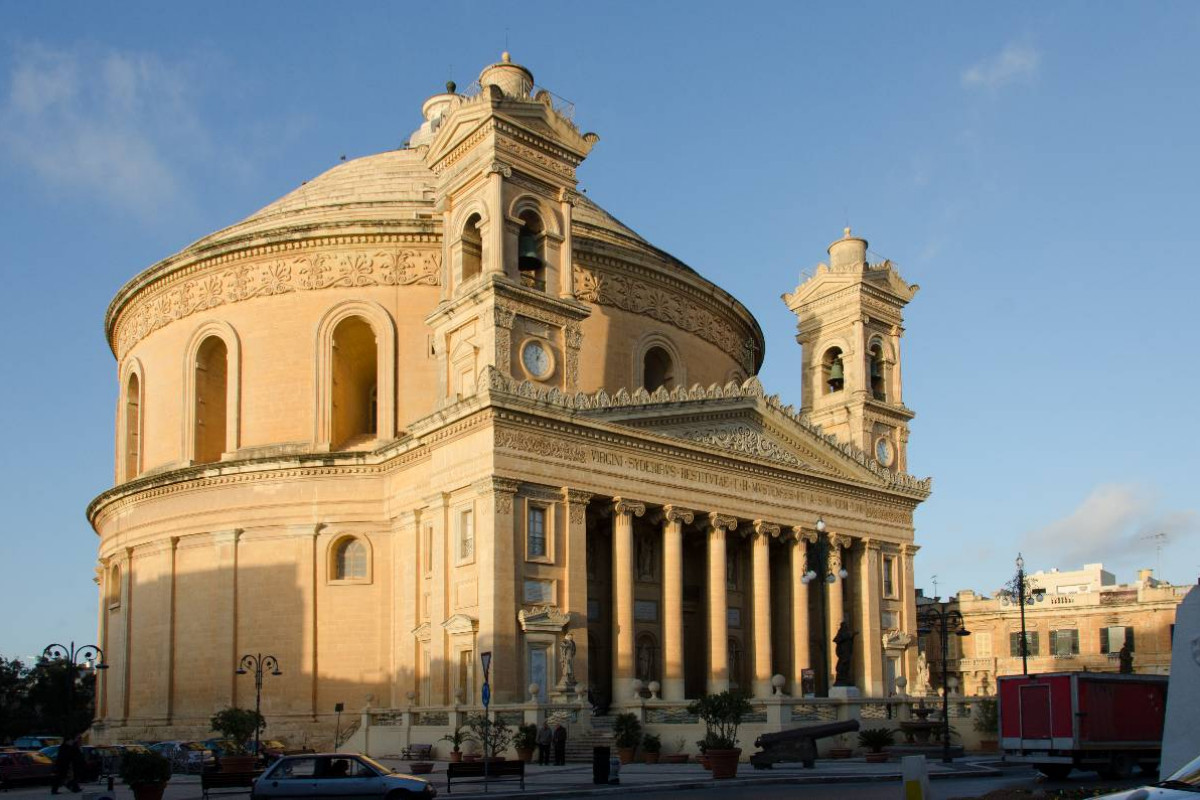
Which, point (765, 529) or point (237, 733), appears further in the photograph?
point (765, 529)

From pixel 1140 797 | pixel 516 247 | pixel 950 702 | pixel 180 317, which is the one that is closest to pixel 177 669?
pixel 180 317

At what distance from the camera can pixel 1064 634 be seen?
240 ft

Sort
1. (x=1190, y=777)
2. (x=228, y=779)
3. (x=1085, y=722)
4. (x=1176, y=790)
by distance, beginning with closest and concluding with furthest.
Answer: (x=1176, y=790)
(x=1190, y=777)
(x=228, y=779)
(x=1085, y=722)

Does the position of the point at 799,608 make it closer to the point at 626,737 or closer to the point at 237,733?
the point at 626,737

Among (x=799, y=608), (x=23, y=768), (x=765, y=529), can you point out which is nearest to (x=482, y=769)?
(x=23, y=768)

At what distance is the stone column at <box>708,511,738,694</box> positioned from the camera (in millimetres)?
41031

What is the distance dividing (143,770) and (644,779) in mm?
10324

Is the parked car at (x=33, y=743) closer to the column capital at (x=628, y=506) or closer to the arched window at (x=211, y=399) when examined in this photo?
Answer: the arched window at (x=211, y=399)

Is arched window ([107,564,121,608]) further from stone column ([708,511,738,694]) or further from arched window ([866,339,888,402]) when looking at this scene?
arched window ([866,339,888,402])

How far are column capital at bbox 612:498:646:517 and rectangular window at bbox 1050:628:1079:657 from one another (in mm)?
42823

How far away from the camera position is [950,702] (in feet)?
133

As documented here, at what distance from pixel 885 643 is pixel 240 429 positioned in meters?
24.8

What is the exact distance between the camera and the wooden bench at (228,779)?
83.7 feet

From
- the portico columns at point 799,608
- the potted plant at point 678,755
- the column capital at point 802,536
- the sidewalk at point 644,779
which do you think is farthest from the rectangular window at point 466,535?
the column capital at point 802,536
